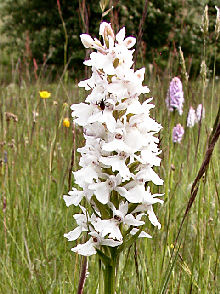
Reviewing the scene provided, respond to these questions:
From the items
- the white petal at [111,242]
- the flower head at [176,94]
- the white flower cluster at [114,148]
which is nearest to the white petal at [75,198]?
the white flower cluster at [114,148]

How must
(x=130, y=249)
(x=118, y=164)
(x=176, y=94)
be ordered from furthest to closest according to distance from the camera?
1. (x=176, y=94)
2. (x=130, y=249)
3. (x=118, y=164)

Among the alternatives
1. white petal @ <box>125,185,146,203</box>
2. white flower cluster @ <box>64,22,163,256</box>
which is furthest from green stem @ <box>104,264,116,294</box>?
white petal @ <box>125,185,146,203</box>

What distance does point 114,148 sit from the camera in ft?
2.83

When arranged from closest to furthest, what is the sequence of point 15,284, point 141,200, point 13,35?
→ point 141,200, point 15,284, point 13,35

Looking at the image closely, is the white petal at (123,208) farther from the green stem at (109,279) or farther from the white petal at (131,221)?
the green stem at (109,279)

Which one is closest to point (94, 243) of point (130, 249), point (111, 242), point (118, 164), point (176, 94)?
point (111, 242)

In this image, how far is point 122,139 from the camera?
882 mm

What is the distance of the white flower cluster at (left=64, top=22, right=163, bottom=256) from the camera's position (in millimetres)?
874

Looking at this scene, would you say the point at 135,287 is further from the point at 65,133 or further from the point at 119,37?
the point at 65,133

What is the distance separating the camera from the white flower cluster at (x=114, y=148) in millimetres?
874

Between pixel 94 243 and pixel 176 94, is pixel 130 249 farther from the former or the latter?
pixel 176 94

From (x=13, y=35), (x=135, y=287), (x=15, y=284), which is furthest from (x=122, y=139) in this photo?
(x=13, y=35)

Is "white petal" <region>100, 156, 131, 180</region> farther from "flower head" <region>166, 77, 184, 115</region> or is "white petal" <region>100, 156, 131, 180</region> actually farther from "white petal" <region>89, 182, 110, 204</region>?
"flower head" <region>166, 77, 184, 115</region>

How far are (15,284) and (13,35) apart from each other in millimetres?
12584
